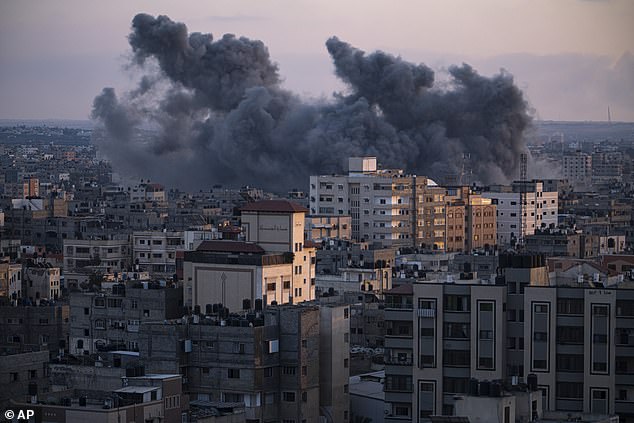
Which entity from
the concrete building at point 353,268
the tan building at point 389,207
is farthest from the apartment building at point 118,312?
the tan building at point 389,207

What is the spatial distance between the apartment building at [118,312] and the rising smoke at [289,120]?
49460 millimetres

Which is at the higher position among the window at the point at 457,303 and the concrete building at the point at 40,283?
the window at the point at 457,303

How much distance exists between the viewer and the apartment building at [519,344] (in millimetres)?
27328

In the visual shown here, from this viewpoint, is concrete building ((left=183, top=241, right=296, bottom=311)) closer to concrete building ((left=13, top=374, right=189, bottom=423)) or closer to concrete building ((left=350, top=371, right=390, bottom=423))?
concrete building ((left=350, top=371, right=390, bottom=423))

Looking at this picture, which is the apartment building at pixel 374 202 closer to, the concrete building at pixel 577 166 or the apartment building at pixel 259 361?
the apartment building at pixel 259 361

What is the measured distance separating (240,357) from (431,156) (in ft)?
212

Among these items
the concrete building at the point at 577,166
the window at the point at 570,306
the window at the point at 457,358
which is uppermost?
the concrete building at the point at 577,166

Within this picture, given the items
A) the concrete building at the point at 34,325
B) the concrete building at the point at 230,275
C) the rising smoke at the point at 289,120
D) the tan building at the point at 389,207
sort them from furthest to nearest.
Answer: the rising smoke at the point at 289,120 < the tan building at the point at 389,207 < the concrete building at the point at 34,325 < the concrete building at the point at 230,275

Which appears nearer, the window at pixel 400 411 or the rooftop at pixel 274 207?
the window at pixel 400 411

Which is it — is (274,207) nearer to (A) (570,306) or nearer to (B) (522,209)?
(A) (570,306)

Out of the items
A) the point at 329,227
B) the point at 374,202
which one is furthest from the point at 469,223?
the point at 329,227

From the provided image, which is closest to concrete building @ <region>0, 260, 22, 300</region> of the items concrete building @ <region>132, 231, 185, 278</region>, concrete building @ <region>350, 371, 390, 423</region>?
concrete building @ <region>132, 231, 185, 278</region>

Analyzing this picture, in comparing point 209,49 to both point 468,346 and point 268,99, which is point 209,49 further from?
point 468,346

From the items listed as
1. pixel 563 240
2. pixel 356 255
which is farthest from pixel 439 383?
pixel 563 240
